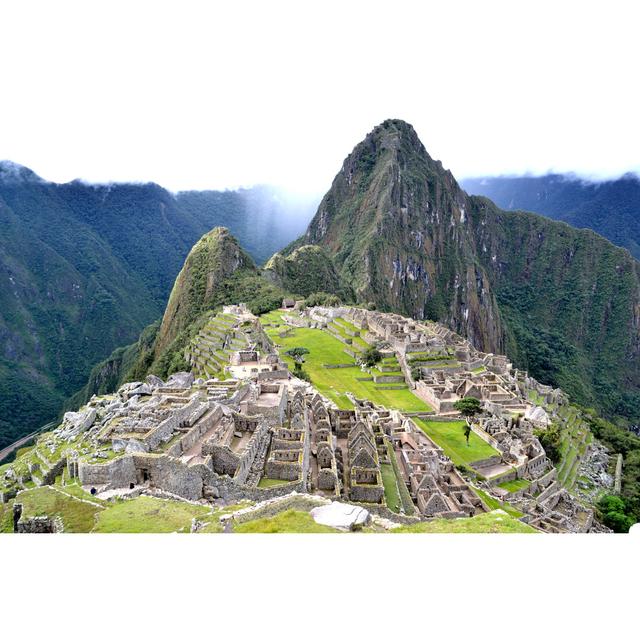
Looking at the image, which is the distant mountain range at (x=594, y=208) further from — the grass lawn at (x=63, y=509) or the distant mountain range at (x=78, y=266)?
the distant mountain range at (x=78, y=266)

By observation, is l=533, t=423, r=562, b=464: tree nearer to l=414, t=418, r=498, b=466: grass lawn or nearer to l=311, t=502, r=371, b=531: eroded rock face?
l=414, t=418, r=498, b=466: grass lawn

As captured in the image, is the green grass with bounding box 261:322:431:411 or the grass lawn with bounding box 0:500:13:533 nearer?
the grass lawn with bounding box 0:500:13:533

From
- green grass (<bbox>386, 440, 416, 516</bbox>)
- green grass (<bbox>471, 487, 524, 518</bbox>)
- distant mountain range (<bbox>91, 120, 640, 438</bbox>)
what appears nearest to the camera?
green grass (<bbox>386, 440, 416, 516</bbox>)

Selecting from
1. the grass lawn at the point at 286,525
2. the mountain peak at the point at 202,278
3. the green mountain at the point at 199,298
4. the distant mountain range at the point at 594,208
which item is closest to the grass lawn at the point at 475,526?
the grass lawn at the point at 286,525

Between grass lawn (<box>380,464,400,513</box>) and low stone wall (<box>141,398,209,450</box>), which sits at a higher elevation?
low stone wall (<box>141,398,209,450</box>)

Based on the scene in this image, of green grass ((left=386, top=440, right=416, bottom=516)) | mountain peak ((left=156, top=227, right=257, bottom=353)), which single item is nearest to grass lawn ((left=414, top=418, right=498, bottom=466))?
green grass ((left=386, top=440, right=416, bottom=516))
